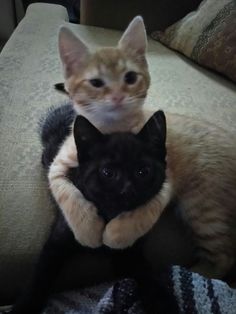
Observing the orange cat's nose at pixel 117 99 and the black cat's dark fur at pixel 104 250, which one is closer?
the black cat's dark fur at pixel 104 250

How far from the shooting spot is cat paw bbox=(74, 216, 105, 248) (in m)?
0.88

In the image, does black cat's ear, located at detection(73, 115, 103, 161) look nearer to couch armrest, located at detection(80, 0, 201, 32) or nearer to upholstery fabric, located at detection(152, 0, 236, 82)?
upholstery fabric, located at detection(152, 0, 236, 82)

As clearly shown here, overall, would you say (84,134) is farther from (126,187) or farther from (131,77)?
(131,77)

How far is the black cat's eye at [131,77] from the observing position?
110 cm

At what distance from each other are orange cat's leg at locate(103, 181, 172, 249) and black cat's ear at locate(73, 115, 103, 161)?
0.53ft

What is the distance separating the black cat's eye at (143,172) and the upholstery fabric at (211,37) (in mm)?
927

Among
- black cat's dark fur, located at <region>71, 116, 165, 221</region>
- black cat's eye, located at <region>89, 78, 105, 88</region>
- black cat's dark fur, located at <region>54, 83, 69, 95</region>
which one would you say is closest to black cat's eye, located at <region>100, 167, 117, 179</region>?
black cat's dark fur, located at <region>71, 116, 165, 221</region>

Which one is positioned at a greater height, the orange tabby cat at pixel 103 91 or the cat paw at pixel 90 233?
the orange tabby cat at pixel 103 91

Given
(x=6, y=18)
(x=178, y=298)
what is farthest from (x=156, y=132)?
(x=6, y=18)

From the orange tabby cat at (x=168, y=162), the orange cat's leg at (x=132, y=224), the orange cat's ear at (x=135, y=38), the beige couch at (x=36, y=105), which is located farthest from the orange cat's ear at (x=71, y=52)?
the orange cat's leg at (x=132, y=224)

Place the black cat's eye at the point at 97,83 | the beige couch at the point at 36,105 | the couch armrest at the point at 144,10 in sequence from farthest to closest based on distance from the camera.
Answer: the couch armrest at the point at 144,10 < the black cat's eye at the point at 97,83 < the beige couch at the point at 36,105

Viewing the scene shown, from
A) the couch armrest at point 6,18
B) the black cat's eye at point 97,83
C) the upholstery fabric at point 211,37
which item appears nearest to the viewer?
the black cat's eye at point 97,83

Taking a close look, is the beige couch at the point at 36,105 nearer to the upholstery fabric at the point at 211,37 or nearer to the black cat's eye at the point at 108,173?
the upholstery fabric at the point at 211,37

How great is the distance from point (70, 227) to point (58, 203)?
8 cm
